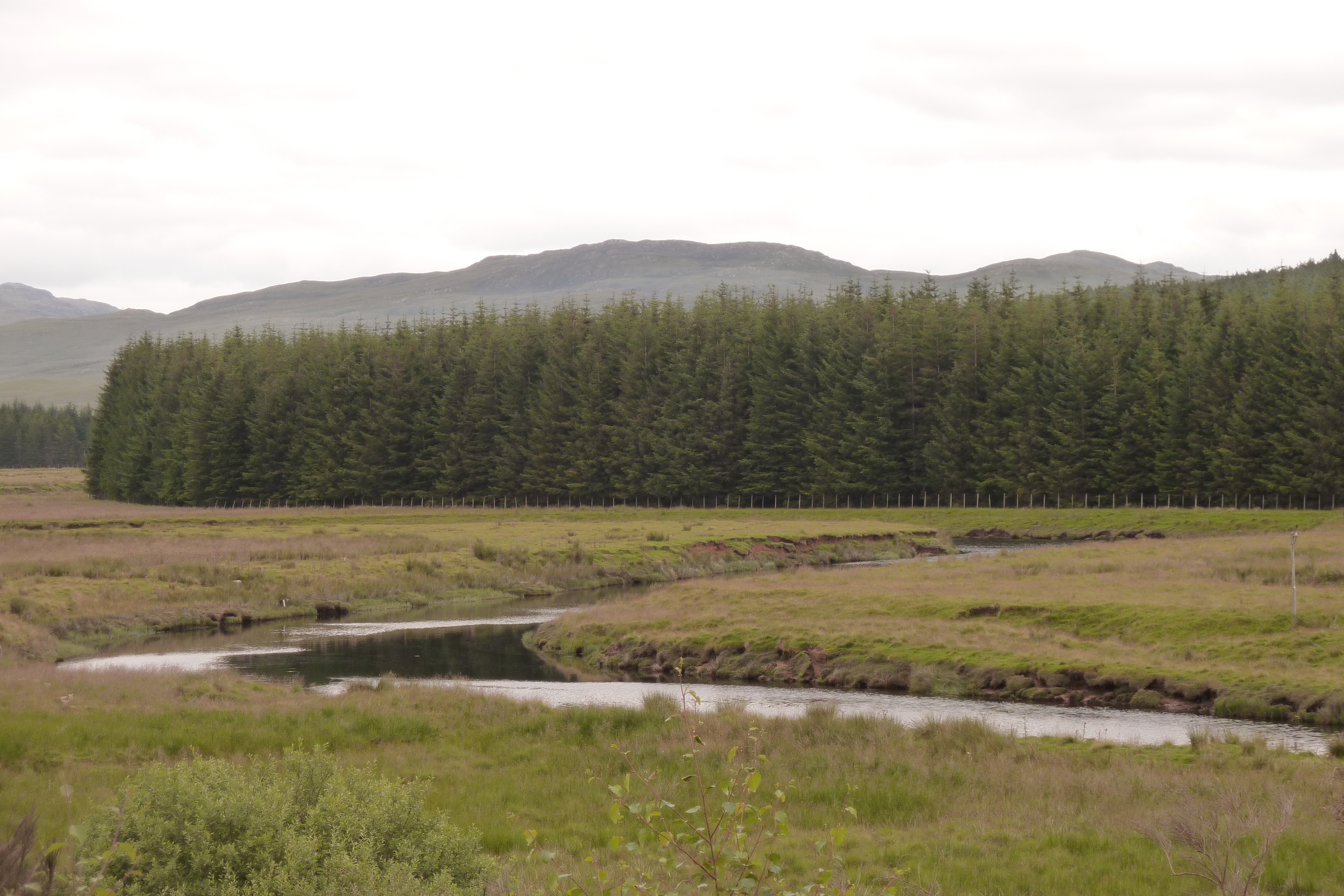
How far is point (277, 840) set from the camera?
1076 centimetres

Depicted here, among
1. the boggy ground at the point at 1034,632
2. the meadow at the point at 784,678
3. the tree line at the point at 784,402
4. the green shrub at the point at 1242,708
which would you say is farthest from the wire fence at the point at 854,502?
the green shrub at the point at 1242,708

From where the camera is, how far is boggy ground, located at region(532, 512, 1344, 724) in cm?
2911

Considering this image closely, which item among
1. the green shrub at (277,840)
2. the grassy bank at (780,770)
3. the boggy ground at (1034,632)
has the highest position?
the green shrub at (277,840)

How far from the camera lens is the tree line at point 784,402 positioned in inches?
3652

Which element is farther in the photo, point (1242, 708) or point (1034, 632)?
point (1034, 632)

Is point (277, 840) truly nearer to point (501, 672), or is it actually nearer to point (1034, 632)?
point (501, 672)

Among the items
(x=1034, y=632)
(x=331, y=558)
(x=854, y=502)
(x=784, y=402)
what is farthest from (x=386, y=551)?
(x=784, y=402)

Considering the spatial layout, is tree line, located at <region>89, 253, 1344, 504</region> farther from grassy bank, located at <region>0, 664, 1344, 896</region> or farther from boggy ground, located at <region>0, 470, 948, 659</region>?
grassy bank, located at <region>0, 664, 1344, 896</region>

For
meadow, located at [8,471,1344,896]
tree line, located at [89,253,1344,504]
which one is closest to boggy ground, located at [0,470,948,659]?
meadow, located at [8,471,1344,896]

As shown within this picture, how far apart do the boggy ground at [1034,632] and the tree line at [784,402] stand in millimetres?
43252

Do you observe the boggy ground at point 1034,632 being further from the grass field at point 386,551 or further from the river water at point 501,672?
the grass field at point 386,551

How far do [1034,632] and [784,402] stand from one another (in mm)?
76758

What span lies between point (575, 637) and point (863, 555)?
1430 inches

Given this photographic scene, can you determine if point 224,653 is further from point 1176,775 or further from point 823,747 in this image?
point 1176,775
